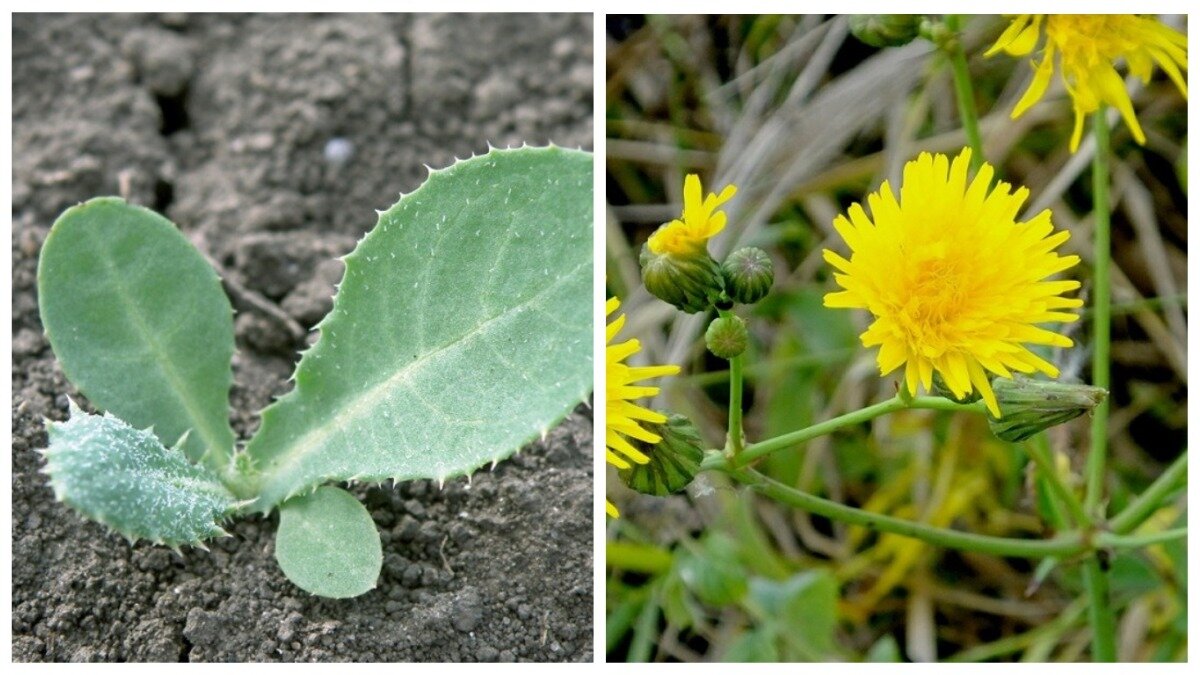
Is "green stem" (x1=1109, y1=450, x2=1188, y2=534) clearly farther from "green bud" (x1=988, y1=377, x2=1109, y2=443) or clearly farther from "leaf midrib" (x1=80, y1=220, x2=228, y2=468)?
"leaf midrib" (x1=80, y1=220, x2=228, y2=468)

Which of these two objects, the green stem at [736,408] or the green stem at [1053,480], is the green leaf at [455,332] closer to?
the green stem at [736,408]

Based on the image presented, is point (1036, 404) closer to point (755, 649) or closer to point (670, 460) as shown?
point (670, 460)

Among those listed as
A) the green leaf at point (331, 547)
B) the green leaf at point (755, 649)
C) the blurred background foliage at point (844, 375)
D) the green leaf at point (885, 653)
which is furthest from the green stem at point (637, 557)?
the green leaf at point (331, 547)

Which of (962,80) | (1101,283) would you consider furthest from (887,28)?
(1101,283)

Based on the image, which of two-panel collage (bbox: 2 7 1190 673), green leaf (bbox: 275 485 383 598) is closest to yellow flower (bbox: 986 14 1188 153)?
two-panel collage (bbox: 2 7 1190 673)

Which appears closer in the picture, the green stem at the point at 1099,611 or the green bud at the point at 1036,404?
the green bud at the point at 1036,404

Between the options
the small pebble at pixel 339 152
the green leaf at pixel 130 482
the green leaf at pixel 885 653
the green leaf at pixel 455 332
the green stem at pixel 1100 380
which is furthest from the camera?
the small pebble at pixel 339 152
